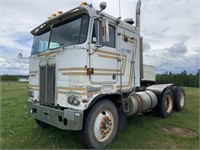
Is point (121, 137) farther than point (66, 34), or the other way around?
point (121, 137)

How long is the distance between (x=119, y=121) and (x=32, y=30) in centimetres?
396

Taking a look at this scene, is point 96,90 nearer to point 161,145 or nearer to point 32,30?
point 161,145

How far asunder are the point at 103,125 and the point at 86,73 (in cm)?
137

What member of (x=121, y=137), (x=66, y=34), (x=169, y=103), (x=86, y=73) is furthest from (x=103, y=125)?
(x=169, y=103)

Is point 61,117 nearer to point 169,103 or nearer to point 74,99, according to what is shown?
point 74,99

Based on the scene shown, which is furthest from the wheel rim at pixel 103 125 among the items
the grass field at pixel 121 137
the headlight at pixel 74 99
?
the headlight at pixel 74 99

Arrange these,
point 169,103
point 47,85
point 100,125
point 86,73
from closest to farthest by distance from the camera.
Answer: point 86,73 < point 100,125 < point 47,85 < point 169,103

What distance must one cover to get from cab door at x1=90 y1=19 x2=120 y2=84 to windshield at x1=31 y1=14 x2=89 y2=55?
0.84ft

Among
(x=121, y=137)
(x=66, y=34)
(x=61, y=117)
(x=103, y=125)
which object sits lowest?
(x=121, y=137)

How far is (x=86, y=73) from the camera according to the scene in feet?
13.5

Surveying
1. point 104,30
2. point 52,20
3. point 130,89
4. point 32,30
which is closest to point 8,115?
point 32,30

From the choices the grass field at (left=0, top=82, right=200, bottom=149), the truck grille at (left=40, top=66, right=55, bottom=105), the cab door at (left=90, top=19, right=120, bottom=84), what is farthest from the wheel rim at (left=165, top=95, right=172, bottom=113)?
the truck grille at (left=40, top=66, right=55, bottom=105)

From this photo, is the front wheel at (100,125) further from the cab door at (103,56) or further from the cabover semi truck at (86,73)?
the cab door at (103,56)

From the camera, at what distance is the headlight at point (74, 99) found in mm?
4094
